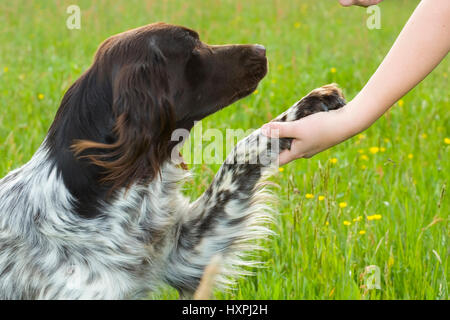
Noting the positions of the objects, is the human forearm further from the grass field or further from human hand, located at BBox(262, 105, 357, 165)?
the grass field

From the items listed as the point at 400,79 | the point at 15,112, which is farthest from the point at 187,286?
the point at 15,112

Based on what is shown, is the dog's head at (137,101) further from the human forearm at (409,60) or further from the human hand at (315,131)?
the human forearm at (409,60)

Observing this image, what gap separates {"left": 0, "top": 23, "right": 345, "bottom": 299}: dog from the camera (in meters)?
2.69

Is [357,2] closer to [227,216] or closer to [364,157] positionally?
[227,216]

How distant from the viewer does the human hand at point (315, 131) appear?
2.63m

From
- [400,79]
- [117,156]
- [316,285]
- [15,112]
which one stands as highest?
[15,112]

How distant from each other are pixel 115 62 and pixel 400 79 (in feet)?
4.04

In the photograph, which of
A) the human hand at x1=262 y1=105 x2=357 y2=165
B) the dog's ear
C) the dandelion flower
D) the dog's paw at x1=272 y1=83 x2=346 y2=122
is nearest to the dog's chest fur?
the dog's ear

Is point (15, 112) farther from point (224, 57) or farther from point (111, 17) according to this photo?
point (111, 17)

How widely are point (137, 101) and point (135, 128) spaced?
0.13m

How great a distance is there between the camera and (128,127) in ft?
8.82

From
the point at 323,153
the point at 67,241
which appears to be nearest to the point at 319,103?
the point at 67,241

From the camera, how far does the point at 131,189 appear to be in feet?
9.27
